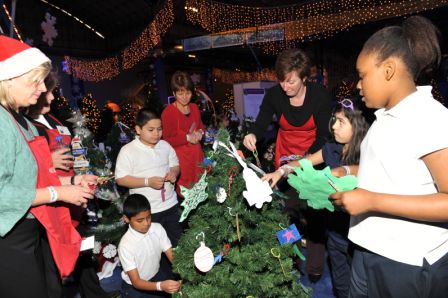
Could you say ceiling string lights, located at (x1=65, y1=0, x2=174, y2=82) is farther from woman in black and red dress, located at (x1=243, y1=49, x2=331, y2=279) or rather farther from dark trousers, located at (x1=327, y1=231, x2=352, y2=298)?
dark trousers, located at (x1=327, y1=231, x2=352, y2=298)

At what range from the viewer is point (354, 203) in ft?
A: 4.08

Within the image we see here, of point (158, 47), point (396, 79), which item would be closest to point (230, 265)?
point (396, 79)

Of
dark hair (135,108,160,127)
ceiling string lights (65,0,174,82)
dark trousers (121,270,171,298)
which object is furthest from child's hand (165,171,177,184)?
ceiling string lights (65,0,174,82)

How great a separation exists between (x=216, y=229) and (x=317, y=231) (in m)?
1.50

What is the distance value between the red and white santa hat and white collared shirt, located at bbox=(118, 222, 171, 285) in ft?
4.79

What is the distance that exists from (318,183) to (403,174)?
1.08 feet

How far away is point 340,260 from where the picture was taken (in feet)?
8.27

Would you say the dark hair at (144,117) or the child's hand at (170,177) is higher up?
the dark hair at (144,117)

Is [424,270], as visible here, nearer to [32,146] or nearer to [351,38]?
[32,146]

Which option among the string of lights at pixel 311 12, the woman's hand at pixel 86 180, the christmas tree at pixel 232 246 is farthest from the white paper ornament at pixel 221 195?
the string of lights at pixel 311 12

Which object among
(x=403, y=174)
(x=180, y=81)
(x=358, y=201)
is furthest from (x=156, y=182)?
(x=403, y=174)

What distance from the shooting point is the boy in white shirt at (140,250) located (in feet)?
8.06

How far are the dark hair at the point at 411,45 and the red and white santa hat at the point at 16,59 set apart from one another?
163 centimetres

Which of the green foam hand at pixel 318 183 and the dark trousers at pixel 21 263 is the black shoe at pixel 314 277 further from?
the dark trousers at pixel 21 263
